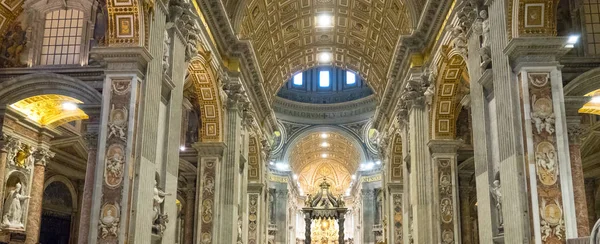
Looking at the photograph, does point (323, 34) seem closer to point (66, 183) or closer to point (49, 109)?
point (66, 183)

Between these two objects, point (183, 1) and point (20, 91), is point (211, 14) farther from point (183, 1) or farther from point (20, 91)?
point (20, 91)

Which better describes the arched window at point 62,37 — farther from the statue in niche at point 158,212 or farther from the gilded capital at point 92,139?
the statue in niche at point 158,212

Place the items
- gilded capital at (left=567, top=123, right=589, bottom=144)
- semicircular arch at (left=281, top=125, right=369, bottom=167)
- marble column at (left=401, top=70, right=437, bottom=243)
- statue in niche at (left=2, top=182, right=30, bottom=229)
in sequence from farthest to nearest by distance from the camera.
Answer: semicircular arch at (left=281, top=125, right=369, bottom=167), marble column at (left=401, top=70, right=437, bottom=243), statue in niche at (left=2, top=182, right=30, bottom=229), gilded capital at (left=567, top=123, right=589, bottom=144)

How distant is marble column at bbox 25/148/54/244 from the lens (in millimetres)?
15266

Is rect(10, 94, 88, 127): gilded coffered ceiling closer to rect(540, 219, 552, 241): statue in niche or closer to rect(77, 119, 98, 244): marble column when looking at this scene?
rect(77, 119, 98, 244): marble column

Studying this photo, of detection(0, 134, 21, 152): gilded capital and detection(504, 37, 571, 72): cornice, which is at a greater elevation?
detection(504, 37, 571, 72): cornice

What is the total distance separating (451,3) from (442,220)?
235 inches

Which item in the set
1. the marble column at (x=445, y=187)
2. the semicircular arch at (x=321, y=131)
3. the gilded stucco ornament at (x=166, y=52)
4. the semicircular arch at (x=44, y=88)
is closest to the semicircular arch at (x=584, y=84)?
the marble column at (x=445, y=187)

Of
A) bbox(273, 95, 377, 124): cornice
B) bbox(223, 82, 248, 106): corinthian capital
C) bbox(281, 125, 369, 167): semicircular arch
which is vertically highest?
bbox(273, 95, 377, 124): cornice

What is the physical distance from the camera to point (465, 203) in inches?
791

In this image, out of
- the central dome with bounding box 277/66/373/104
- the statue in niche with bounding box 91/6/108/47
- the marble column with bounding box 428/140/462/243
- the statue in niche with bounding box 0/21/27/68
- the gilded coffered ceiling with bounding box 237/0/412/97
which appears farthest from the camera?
the central dome with bounding box 277/66/373/104

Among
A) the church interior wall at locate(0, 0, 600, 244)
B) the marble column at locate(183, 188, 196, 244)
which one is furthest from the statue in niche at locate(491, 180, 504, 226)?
the marble column at locate(183, 188, 196, 244)

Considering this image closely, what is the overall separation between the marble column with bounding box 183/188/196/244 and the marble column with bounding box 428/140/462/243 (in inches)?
314

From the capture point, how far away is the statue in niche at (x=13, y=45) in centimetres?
1412
